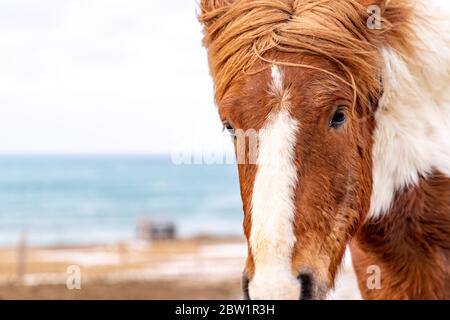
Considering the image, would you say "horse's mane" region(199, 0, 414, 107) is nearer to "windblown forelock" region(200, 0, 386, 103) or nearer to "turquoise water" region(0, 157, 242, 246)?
"windblown forelock" region(200, 0, 386, 103)

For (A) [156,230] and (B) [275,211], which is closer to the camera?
(B) [275,211]

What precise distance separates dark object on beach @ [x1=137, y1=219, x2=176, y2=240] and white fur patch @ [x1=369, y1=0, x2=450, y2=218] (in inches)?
1103

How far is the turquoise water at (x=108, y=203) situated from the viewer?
37.7 metres

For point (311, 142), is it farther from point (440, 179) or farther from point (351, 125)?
point (440, 179)

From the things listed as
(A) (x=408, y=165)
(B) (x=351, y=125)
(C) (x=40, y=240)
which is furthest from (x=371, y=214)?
(C) (x=40, y=240)

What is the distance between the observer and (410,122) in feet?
9.32

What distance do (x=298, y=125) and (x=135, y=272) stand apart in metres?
14.9

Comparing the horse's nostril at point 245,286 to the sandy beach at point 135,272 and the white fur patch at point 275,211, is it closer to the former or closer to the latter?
the white fur patch at point 275,211

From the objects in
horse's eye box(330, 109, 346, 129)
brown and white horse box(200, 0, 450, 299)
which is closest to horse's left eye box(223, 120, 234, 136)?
brown and white horse box(200, 0, 450, 299)

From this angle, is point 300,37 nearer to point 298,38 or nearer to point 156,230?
point 298,38

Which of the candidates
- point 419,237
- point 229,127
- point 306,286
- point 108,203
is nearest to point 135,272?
point 419,237

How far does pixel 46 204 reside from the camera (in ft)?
165

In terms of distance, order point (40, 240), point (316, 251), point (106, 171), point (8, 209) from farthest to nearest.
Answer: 1. point (106, 171)
2. point (8, 209)
3. point (40, 240)
4. point (316, 251)
